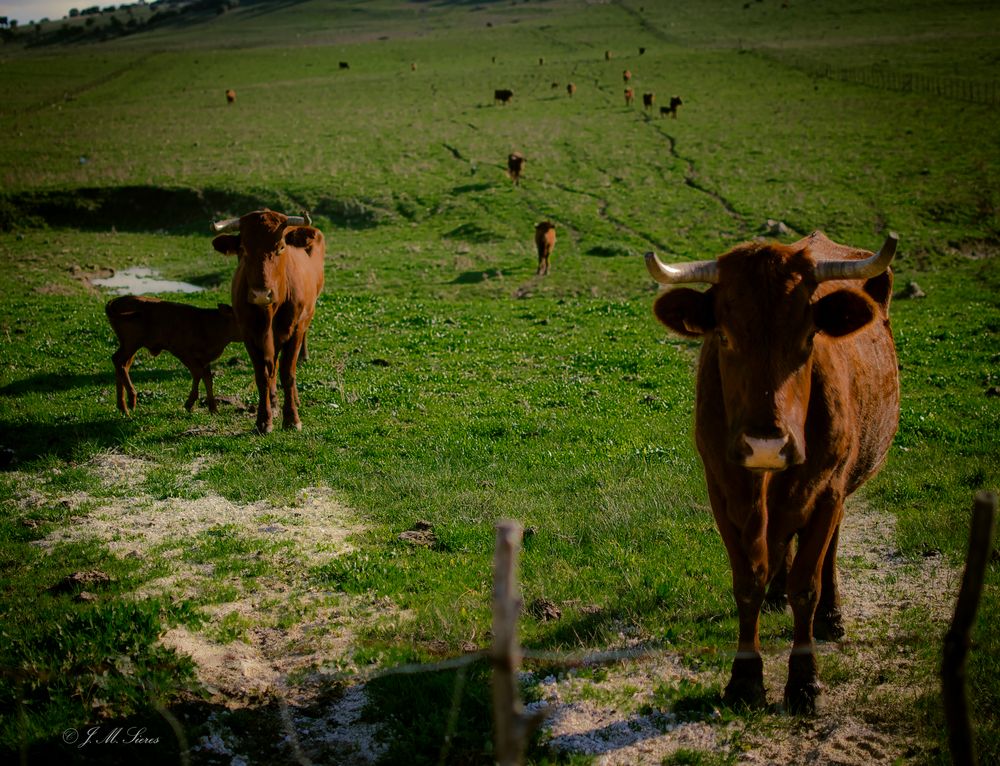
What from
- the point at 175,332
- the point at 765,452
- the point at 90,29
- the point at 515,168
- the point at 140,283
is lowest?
the point at 140,283

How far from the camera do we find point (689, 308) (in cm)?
548

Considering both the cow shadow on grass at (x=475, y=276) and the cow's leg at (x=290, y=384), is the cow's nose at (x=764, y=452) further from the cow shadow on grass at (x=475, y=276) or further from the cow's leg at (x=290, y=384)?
the cow shadow on grass at (x=475, y=276)

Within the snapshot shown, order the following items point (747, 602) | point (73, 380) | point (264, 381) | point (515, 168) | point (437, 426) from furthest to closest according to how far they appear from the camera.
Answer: point (515, 168)
point (73, 380)
point (437, 426)
point (264, 381)
point (747, 602)

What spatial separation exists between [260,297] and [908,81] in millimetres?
62022

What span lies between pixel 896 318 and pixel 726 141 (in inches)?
1142

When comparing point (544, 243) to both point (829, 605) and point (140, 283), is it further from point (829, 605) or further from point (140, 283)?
point (829, 605)

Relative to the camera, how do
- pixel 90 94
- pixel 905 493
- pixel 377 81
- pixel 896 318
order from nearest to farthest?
pixel 905 493 < pixel 896 318 < pixel 90 94 < pixel 377 81

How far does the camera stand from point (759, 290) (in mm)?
5098

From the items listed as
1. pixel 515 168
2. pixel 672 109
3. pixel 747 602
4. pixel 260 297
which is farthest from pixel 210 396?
pixel 672 109

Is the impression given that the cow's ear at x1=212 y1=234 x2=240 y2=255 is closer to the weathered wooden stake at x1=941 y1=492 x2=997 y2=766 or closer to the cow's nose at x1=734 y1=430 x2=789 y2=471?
the cow's nose at x1=734 y1=430 x2=789 y2=471

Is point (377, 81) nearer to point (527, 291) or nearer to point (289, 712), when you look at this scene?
point (527, 291)

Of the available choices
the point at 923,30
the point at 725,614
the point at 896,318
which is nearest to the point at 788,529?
the point at 725,614

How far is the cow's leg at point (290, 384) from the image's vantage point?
39.8ft

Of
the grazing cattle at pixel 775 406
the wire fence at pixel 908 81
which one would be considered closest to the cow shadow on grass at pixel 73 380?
the grazing cattle at pixel 775 406
